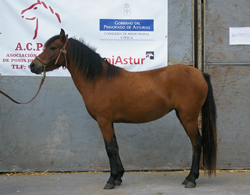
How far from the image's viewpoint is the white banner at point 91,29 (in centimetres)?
542

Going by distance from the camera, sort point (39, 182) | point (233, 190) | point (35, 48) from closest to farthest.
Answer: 1. point (233, 190)
2. point (39, 182)
3. point (35, 48)

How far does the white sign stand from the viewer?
549 cm

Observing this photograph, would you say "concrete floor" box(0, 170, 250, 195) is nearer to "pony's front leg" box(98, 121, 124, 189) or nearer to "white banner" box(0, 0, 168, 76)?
"pony's front leg" box(98, 121, 124, 189)

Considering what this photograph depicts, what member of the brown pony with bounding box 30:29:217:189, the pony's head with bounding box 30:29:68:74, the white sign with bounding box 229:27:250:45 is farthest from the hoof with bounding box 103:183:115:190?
the white sign with bounding box 229:27:250:45

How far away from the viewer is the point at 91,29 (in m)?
5.48

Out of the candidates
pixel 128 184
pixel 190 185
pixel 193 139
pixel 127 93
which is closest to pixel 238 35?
pixel 193 139

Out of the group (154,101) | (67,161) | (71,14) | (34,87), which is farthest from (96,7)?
(67,161)

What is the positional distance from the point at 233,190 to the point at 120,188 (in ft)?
4.68

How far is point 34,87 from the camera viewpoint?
5.45 metres

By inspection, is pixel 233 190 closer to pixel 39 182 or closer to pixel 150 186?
pixel 150 186

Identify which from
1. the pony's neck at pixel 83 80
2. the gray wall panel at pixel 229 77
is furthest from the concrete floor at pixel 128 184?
the pony's neck at pixel 83 80

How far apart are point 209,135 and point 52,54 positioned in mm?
2326

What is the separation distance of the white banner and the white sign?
3.45 ft

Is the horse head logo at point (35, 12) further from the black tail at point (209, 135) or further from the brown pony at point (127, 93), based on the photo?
the black tail at point (209, 135)
